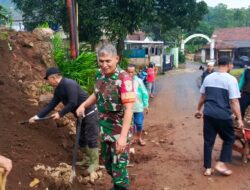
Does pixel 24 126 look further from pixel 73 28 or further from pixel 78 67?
pixel 73 28

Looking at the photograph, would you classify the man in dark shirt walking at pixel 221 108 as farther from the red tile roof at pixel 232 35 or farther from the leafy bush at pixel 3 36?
the red tile roof at pixel 232 35

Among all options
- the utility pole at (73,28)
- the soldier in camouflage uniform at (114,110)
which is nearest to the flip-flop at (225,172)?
the soldier in camouflage uniform at (114,110)

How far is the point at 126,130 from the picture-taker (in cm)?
360

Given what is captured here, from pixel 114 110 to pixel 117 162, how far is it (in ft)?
1.83

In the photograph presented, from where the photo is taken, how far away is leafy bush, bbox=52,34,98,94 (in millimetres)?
10180

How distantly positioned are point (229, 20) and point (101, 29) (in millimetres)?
66935

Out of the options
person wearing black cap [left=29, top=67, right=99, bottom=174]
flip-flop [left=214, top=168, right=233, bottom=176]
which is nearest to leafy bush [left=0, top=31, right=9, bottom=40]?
person wearing black cap [left=29, top=67, right=99, bottom=174]

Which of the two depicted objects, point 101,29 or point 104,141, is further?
point 101,29

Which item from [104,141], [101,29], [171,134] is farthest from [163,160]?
[101,29]

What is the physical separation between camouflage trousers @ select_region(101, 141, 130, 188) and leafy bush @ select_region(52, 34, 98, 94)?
19.4ft

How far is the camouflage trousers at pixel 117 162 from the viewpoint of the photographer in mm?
3900

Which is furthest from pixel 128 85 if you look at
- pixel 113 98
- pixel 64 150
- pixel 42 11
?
pixel 42 11

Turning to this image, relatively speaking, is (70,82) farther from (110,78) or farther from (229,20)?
(229,20)

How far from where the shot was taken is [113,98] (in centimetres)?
378
